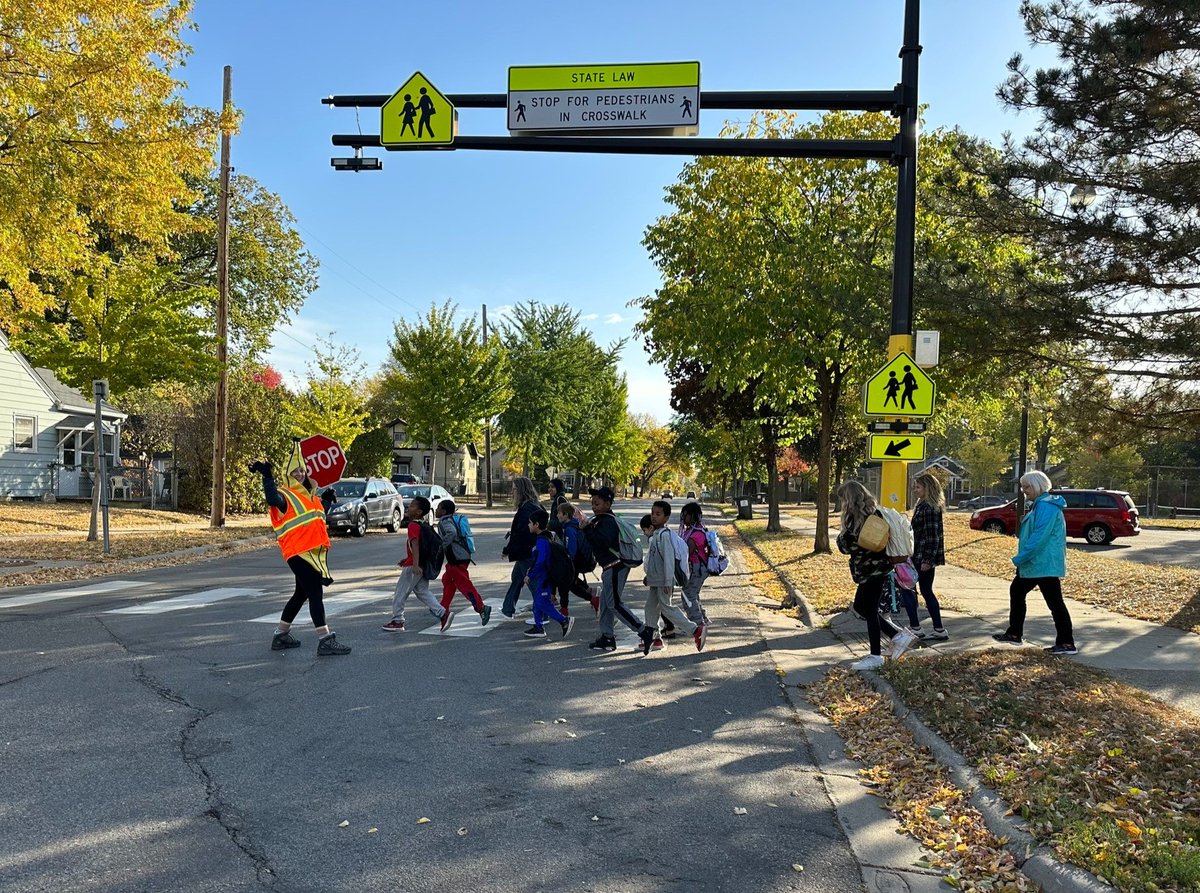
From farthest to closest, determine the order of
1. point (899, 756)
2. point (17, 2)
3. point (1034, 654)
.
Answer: point (17, 2) → point (1034, 654) → point (899, 756)

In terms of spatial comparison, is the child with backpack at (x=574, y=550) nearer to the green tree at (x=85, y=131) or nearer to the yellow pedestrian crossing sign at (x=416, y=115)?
the yellow pedestrian crossing sign at (x=416, y=115)

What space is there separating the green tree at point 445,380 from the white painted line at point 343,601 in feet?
95.0

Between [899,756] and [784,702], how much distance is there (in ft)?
4.85

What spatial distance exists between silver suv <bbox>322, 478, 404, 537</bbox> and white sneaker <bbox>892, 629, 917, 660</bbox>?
17926 millimetres

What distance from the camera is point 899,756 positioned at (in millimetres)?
5656

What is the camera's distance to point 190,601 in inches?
443

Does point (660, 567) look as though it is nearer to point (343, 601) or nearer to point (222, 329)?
point (343, 601)

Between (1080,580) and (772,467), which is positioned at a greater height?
(772,467)

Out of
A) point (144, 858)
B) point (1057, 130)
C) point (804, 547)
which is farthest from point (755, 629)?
point (804, 547)

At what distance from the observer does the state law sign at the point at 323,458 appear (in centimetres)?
1471

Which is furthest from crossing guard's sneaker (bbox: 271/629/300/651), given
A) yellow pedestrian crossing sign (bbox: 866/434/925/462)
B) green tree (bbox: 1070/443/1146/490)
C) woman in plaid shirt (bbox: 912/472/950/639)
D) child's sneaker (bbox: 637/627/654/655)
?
green tree (bbox: 1070/443/1146/490)

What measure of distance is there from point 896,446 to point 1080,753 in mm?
4293

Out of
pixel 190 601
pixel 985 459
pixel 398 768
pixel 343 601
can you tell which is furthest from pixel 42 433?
pixel 985 459

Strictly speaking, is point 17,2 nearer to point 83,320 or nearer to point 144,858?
point 83,320
